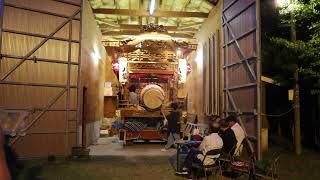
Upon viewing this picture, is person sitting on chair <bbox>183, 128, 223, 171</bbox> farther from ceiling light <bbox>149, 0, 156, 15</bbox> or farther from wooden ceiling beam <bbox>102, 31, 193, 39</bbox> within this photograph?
wooden ceiling beam <bbox>102, 31, 193, 39</bbox>

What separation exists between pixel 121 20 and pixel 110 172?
11.5 metres

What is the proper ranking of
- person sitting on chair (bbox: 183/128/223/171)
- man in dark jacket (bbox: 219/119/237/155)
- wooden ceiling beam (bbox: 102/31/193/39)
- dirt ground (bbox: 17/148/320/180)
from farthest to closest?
wooden ceiling beam (bbox: 102/31/193/39)
dirt ground (bbox: 17/148/320/180)
man in dark jacket (bbox: 219/119/237/155)
person sitting on chair (bbox: 183/128/223/171)

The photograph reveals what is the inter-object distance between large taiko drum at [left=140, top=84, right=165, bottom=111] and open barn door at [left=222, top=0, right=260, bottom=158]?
14.0ft

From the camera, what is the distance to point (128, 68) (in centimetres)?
1820

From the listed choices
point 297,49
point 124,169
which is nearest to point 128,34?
point 297,49

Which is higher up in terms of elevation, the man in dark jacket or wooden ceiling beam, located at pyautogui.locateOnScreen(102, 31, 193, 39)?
wooden ceiling beam, located at pyautogui.locateOnScreen(102, 31, 193, 39)

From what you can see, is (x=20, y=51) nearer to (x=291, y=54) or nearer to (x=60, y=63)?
(x=60, y=63)

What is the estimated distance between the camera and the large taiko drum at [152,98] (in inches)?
635

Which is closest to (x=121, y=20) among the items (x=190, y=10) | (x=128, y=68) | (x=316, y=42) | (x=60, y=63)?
(x=128, y=68)

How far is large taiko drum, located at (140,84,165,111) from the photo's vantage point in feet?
52.9

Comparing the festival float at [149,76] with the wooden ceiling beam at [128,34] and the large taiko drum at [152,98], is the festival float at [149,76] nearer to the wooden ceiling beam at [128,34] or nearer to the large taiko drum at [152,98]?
the large taiko drum at [152,98]

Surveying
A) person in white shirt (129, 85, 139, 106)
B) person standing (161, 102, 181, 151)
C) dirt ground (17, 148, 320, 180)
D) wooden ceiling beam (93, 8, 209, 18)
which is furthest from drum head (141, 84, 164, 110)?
dirt ground (17, 148, 320, 180)

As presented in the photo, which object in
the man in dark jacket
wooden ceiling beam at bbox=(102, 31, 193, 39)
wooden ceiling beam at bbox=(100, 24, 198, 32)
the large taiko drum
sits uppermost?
wooden ceiling beam at bbox=(100, 24, 198, 32)

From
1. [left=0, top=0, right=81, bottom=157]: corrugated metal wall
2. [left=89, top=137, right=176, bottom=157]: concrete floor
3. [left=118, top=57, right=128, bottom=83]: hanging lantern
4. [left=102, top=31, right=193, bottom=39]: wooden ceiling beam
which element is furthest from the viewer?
[left=102, top=31, right=193, bottom=39]: wooden ceiling beam
